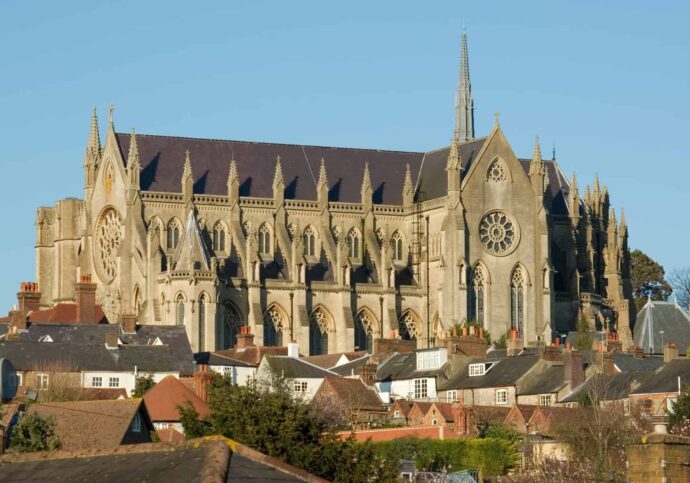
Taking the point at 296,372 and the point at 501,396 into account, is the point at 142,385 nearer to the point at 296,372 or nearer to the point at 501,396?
the point at 296,372

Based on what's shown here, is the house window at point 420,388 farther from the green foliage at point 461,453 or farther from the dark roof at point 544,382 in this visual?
the green foliage at point 461,453

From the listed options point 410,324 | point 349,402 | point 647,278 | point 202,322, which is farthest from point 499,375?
point 647,278

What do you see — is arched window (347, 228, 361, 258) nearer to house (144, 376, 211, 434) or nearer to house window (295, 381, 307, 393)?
house window (295, 381, 307, 393)

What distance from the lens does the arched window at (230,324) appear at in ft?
382

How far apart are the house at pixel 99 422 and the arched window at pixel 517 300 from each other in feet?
238

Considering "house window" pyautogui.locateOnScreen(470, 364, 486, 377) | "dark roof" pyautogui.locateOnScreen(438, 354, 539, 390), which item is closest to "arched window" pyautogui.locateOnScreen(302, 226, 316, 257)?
"dark roof" pyautogui.locateOnScreen(438, 354, 539, 390)

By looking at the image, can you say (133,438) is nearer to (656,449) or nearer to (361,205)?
(656,449)

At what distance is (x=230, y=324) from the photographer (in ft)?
385

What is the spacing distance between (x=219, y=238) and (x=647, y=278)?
5431 centimetres

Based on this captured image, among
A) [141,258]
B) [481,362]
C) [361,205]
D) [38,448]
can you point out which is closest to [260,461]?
[38,448]

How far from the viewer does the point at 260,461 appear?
27.5 m

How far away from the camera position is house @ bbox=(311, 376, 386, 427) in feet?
243

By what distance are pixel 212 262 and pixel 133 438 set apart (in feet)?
216

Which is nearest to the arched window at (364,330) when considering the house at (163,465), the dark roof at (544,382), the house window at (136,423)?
the dark roof at (544,382)
